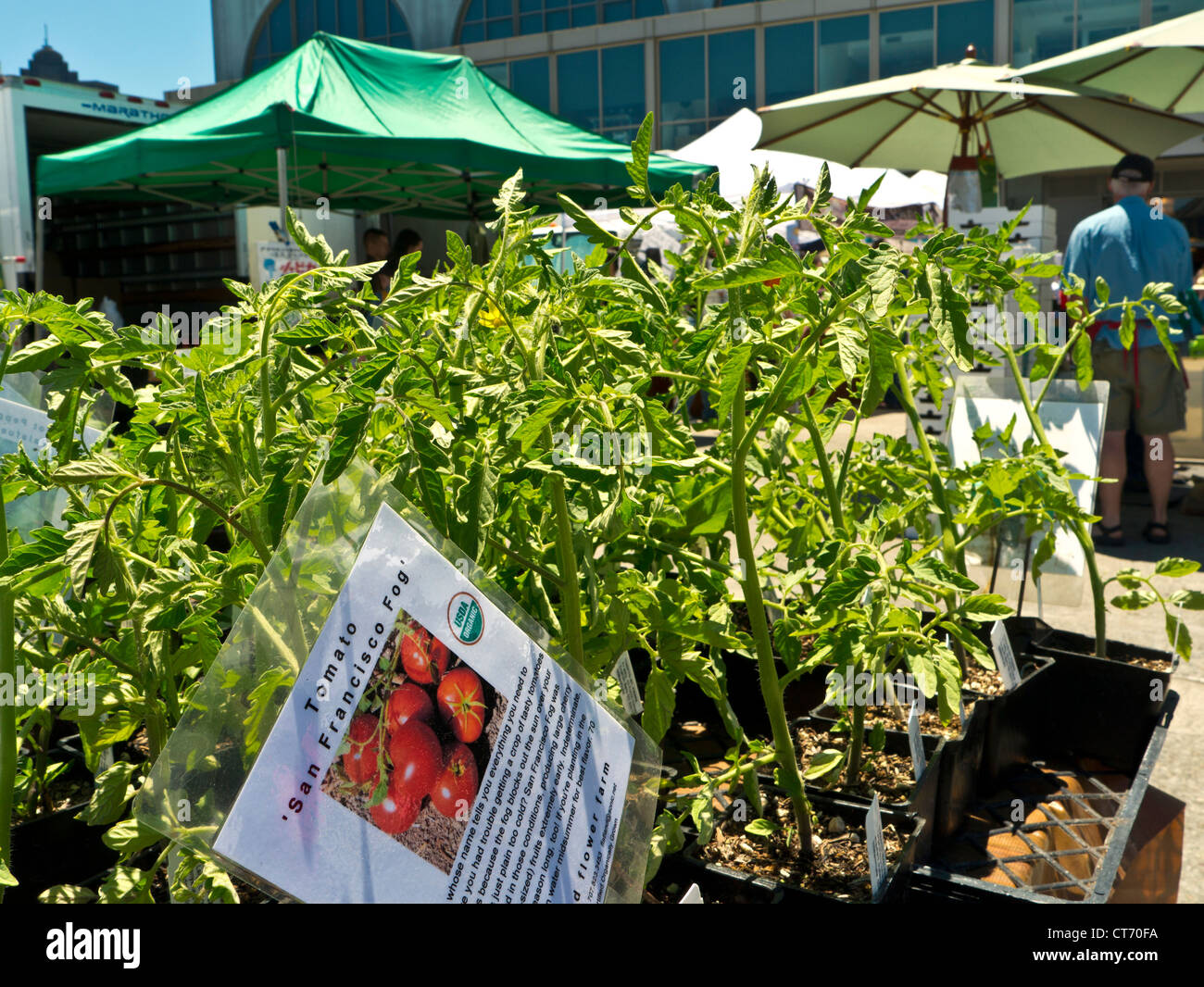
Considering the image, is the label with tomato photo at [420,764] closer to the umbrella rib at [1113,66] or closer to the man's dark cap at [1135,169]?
the man's dark cap at [1135,169]

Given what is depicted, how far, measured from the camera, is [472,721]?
88 centimetres

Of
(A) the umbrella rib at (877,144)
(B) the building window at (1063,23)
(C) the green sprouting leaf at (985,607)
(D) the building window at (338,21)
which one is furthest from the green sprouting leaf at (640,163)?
(D) the building window at (338,21)

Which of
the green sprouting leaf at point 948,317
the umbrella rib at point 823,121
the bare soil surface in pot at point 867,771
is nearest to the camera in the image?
the green sprouting leaf at point 948,317

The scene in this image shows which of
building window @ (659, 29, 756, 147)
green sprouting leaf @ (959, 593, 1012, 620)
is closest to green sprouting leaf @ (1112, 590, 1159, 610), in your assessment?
green sprouting leaf @ (959, 593, 1012, 620)

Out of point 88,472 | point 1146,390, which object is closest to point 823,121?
point 1146,390

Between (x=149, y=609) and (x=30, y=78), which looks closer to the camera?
(x=149, y=609)

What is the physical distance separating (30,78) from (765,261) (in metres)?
9.12

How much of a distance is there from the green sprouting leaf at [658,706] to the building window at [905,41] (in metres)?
17.8

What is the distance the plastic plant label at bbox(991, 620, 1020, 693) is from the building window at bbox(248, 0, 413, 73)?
2100cm

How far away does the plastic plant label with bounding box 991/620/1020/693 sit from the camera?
2.13 m

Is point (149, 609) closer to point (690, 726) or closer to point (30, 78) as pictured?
point (690, 726)

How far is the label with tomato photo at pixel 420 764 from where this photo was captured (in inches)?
30.0
